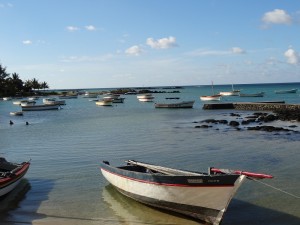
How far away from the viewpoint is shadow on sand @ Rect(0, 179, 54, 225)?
12.9 meters

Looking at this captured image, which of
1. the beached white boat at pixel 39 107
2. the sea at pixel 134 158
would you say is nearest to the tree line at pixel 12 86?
the beached white boat at pixel 39 107

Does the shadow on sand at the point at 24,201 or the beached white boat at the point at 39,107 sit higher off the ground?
the beached white boat at the point at 39,107

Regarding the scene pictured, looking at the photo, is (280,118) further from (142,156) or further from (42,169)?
(42,169)

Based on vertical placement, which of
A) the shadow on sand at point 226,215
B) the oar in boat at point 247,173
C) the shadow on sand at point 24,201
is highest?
the oar in boat at point 247,173

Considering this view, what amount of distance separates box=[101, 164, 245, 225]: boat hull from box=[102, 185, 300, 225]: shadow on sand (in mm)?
251

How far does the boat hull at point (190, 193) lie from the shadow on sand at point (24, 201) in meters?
3.53

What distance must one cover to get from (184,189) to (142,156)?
1199cm

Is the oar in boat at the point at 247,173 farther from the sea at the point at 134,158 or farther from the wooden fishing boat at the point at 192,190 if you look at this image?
the sea at the point at 134,158

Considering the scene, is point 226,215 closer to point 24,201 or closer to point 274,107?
point 24,201

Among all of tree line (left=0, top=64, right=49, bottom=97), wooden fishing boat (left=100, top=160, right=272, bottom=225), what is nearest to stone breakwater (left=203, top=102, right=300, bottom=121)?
wooden fishing boat (left=100, top=160, right=272, bottom=225)

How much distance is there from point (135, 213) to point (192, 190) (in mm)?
2615

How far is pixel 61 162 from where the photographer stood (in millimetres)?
22125

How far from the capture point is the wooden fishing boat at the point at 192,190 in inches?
434

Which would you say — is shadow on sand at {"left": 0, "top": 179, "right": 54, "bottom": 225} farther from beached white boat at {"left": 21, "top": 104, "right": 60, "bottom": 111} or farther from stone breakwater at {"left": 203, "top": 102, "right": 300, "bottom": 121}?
beached white boat at {"left": 21, "top": 104, "right": 60, "bottom": 111}
